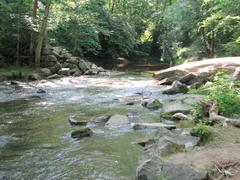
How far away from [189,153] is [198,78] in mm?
10363

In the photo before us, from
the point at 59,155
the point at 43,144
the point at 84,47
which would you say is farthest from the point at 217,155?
Result: the point at 84,47

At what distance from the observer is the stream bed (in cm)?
649

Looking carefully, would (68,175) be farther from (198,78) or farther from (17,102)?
(198,78)

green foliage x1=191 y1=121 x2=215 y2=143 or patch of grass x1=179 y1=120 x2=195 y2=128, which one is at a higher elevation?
green foliage x1=191 y1=121 x2=215 y2=143

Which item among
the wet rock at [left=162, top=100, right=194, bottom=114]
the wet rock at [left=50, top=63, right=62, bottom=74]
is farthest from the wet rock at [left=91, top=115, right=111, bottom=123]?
the wet rock at [left=50, top=63, right=62, bottom=74]

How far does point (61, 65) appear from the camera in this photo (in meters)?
21.9

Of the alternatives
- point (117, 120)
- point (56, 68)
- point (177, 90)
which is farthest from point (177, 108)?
point (56, 68)

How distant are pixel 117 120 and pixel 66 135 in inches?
63.8

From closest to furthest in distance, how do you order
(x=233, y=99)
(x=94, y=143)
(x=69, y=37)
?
1. (x=94, y=143)
2. (x=233, y=99)
3. (x=69, y=37)

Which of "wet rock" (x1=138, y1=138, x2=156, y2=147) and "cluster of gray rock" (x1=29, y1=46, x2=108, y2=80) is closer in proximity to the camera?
"wet rock" (x1=138, y1=138, x2=156, y2=147)

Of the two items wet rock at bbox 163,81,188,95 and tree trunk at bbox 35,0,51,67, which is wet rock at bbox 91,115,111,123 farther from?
tree trunk at bbox 35,0,51,67

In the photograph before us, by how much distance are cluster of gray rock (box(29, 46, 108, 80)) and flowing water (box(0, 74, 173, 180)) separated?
5.12 m

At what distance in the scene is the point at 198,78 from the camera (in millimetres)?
16391

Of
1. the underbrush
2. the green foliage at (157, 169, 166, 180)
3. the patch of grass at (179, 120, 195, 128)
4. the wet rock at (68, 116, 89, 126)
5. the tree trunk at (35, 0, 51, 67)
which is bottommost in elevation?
the wet rock at (68, 116, 89, 126)
